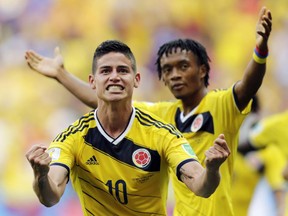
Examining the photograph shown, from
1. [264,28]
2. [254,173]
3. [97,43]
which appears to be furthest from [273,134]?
[97,43]

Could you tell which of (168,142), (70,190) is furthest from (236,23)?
(168,142)

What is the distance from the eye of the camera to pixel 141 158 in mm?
4816

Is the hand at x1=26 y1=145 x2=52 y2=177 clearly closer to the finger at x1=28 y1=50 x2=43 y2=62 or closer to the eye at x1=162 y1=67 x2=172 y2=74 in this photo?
the eye at x1=162 y1=67 x2=172 y2=74

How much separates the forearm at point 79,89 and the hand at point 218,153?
226 centimetres

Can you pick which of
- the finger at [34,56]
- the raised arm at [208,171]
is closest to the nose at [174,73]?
the finger at [34,56]

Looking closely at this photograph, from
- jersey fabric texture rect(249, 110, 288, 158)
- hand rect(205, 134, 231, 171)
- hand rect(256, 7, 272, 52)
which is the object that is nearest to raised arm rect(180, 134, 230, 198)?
hand rect(205, 134, 231, 171)

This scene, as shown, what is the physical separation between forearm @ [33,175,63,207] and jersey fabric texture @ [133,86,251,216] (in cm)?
154

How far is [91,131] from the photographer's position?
4918 mm

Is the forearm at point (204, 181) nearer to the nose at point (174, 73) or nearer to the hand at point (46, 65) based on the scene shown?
the nose at point (174, 73)

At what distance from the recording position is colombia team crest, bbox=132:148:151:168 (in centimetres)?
481

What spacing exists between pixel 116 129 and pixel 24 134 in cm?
753

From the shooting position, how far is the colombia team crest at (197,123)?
5852 mm

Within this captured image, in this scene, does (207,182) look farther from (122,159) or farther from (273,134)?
(273,134)

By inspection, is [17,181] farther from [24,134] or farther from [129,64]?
[129,64]
